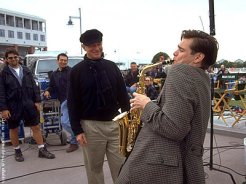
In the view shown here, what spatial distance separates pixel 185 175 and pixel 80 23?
2282 cm

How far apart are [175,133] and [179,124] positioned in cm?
5

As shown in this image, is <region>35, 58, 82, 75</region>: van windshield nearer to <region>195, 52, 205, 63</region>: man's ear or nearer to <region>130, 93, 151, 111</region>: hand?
<region>130, 93, 151, 111</region>: hand

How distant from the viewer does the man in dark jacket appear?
5375mm

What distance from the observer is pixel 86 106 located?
3.03 meters

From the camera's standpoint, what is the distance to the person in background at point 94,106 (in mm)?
3016

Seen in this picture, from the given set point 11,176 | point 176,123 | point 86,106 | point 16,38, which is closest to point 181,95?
point 176,123

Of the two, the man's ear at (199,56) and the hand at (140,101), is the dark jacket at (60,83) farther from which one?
the man's ear at (199,56)

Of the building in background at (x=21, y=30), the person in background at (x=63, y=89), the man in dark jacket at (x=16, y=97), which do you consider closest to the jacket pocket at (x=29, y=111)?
the man in dark jacket at (x=16, y=97)

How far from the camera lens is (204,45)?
1802 mm

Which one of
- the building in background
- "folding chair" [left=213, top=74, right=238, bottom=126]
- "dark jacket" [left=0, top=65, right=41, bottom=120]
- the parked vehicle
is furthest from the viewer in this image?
the building in background

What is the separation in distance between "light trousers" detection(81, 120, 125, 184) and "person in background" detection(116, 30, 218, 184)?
1.23 metres

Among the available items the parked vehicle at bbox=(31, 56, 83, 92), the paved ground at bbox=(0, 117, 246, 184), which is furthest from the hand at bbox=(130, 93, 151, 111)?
the parked vehicle at bbox=(31, 56, 83, 92)

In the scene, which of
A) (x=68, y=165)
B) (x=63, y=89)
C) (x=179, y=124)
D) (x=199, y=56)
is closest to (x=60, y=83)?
(x=63, y=89)

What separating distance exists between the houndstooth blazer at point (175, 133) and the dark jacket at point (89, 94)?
1271 millimetres
